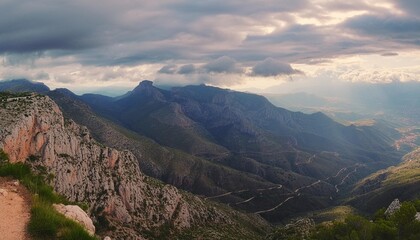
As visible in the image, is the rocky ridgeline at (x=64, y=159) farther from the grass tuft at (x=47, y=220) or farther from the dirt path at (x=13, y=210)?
the grass tuft at (x=47, y=220)

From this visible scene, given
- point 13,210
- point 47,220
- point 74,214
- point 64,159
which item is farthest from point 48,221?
point 64,159

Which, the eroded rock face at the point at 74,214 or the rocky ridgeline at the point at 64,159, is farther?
the rocky ridgeline at the point at 64,159

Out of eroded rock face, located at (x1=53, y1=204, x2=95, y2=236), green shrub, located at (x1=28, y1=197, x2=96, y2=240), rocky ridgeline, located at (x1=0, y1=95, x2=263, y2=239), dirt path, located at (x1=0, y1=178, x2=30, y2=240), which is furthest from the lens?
rocky ridgeline, located at (x1=0, y1=95, x2=263, y2=239)

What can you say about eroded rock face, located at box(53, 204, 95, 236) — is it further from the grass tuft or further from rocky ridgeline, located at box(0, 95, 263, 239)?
rocky ridgeline, located at box(0, 95, 263, 239)

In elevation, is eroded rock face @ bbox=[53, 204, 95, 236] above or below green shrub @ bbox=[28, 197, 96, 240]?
below

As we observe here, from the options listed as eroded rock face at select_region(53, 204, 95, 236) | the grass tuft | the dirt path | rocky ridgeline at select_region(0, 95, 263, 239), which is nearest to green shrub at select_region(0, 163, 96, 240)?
the grass tuft

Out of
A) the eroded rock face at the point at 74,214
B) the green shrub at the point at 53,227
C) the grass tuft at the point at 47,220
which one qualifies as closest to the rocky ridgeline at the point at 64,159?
the grass tuft at the point at 47,220

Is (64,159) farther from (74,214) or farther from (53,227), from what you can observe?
(53,227)

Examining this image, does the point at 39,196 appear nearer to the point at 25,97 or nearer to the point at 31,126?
the point at 31,126

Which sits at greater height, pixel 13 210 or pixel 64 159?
pixel 13 210
